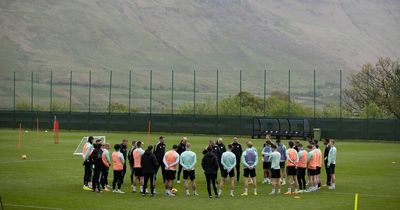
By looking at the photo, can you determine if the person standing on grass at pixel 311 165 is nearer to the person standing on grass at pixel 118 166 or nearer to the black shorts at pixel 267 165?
the black shorts at pixel 267 165

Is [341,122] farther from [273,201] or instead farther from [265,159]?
[273,201]

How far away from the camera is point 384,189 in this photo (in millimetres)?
34438

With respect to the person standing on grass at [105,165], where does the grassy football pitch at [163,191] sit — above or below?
below

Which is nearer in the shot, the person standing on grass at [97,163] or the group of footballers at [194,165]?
the group of footballers at [194,165]

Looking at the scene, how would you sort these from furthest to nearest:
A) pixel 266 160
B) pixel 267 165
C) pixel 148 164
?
pixel 267 165 → pixel 266 160 → pixel 148 164

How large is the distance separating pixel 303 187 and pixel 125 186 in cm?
742

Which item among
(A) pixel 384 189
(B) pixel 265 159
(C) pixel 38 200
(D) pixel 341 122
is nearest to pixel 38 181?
(C) pixel 38 200

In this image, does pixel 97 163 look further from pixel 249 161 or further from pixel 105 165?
pixel 249 161

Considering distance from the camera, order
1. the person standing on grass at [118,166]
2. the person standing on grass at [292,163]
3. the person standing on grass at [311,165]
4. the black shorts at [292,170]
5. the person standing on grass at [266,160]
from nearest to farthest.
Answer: the person standing on grass at [118,166]
the person standing on grass at [292,163]
the black shorts at [292,170]
the person standing on grass at [311,165]
the person standing on grass at [266,160]

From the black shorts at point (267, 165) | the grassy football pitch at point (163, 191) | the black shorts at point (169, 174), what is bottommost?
the grassy football pitch at point (163, 191)

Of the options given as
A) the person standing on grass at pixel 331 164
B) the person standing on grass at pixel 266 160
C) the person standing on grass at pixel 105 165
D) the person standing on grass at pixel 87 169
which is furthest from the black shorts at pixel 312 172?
the person standing on grass at pixel 87 169

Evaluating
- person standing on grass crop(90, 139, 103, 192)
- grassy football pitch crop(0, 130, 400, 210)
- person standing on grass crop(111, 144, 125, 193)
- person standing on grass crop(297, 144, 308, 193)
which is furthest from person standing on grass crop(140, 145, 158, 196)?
person standing on grass crop(297, 144, 308, 193)

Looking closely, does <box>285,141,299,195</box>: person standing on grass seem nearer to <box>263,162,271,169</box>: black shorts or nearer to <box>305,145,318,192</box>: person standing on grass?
<box>305,145,318,192</box>: person standing on grass

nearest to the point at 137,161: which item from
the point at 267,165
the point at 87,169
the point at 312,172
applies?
the point at 87,169
